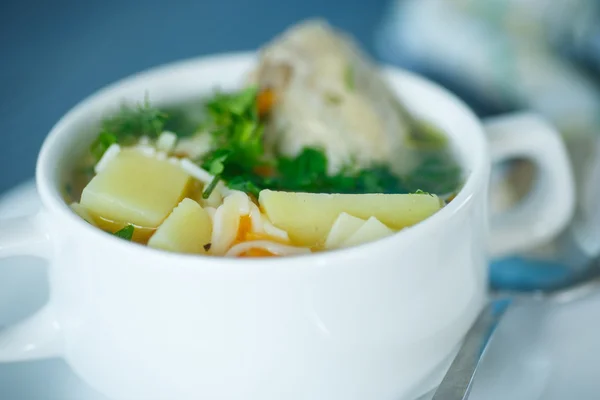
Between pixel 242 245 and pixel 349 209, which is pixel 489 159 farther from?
pixel 242 245

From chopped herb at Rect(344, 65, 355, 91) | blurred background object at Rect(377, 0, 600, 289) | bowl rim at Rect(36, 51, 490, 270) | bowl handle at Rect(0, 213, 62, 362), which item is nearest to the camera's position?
bowl rim at Rect(36, 51, 490, 270)

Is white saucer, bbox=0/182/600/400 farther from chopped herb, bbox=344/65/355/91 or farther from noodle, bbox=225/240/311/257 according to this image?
chopped herb, bbox=344/65/355/91

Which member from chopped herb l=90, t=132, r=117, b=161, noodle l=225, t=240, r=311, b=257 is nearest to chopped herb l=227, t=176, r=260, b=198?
noodle l=225, t=240, r=311, b=257

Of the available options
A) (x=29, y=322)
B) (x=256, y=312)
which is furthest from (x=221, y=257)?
(x=29, y=322)

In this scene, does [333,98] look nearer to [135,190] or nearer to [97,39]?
[135,190]

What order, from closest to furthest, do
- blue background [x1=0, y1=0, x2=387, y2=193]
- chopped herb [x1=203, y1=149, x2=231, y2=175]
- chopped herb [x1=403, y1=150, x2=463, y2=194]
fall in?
chopped herb [x1=203, y1=149, x2=231, y2=175] < chopped herb [x1=403, y1=150, x2=463, y2=194] < blue background [x1=0, y1=0, x2=387, y2=193]

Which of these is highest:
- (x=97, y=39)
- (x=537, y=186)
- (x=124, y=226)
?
(x=124, y=226)
